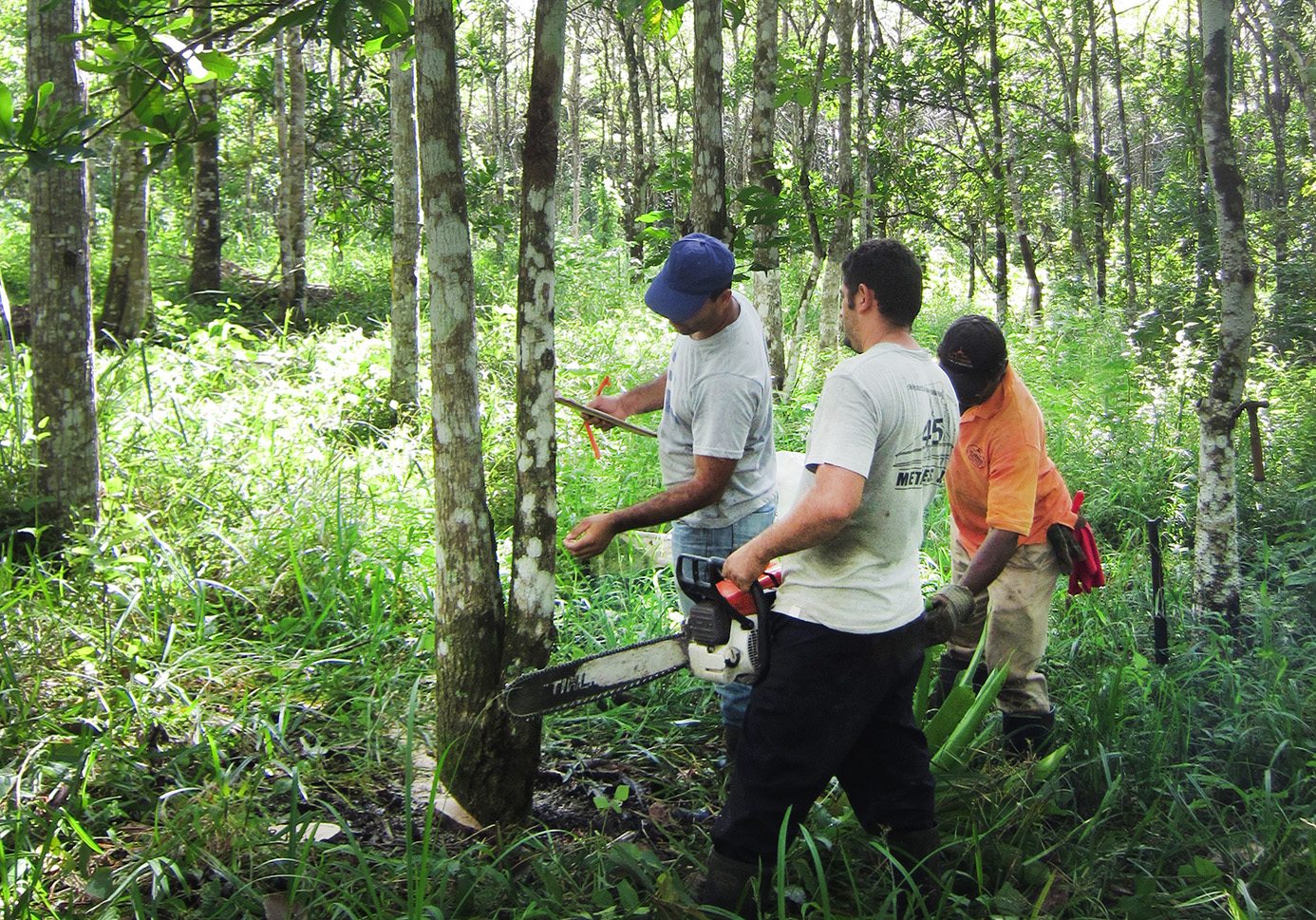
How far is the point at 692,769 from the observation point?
3.13 meters

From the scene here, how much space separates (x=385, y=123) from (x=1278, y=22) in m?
12.4

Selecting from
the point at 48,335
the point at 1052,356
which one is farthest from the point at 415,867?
the point at 1052,356

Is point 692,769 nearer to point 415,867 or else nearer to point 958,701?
point 958,701

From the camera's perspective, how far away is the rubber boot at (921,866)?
2309 mm

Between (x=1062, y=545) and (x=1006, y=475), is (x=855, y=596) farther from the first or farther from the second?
(x=1062, y=545)

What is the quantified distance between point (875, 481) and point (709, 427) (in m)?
0.63

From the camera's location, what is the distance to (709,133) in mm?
4031

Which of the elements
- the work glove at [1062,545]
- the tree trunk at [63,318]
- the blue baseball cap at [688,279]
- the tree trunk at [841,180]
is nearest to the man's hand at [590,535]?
the blue baseball cap at [688,279]

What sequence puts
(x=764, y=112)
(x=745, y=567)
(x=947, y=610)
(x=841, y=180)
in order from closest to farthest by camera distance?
(x=745, y=567)
(x=947, y=610)
(x=764, y=112)
(x=841, y=180)

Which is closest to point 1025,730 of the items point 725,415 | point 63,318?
point 725,415

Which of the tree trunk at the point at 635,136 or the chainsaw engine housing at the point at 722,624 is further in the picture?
the tree trunk at the point at 635,136

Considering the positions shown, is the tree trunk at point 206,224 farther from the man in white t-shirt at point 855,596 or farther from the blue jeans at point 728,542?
the man in white t-shirt at point 855,596

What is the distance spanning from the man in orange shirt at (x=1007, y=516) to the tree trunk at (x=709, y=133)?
139 centimetres

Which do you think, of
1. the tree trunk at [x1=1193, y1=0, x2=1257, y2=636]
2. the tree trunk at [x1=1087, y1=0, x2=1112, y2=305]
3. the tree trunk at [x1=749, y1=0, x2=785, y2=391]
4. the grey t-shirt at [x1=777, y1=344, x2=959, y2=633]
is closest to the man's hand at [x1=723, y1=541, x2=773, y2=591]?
the grey t-shirt at [x1=777, y1=344, x2=959, y2=633]
